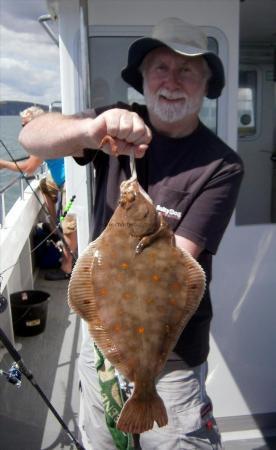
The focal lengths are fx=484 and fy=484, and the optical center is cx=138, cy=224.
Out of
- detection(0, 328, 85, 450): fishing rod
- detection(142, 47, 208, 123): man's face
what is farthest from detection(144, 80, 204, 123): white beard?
detection(0, 328, 85, 450): fishing rod

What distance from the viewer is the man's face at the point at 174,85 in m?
2.00

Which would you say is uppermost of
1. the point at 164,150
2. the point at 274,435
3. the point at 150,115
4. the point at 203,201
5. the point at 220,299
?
the point at 150,115

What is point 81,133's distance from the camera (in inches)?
68.9

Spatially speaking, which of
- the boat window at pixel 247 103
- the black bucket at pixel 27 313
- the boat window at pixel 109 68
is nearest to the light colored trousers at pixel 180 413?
the boat window at pixel 109 68

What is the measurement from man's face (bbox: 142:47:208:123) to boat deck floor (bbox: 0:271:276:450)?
2.70 m

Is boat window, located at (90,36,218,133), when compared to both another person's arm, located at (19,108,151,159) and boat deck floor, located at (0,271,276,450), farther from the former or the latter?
boat deck floor, located at (0,271,276,450)

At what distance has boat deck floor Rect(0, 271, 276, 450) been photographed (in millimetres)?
3658

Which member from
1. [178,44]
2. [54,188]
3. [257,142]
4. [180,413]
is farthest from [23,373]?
[54,188]

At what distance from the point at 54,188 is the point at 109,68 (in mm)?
4782

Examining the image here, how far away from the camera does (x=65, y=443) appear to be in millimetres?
3631

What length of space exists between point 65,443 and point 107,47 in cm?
287

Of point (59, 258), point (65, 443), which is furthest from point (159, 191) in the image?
point (59, 258)

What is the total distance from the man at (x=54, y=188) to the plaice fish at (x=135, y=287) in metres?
4.18

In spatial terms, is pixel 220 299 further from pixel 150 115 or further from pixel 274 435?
pixel 150 115
